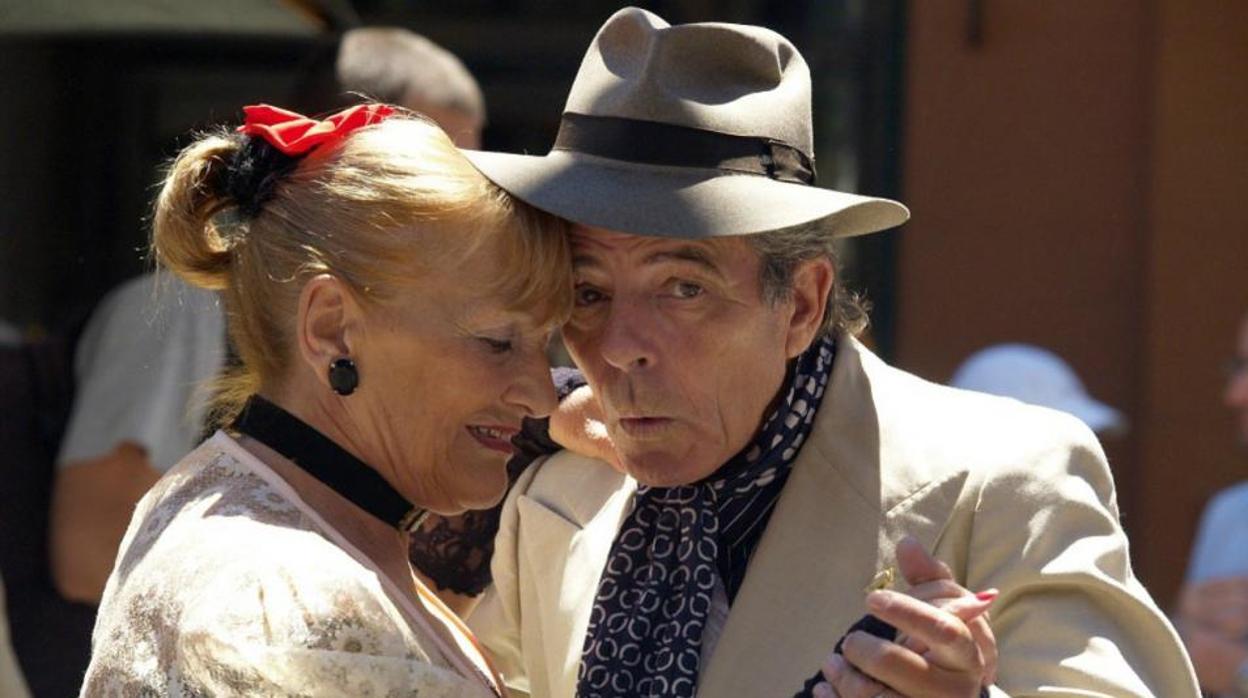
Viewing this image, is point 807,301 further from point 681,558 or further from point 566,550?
point 566,550

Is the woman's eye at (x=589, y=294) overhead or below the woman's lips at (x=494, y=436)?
overhead

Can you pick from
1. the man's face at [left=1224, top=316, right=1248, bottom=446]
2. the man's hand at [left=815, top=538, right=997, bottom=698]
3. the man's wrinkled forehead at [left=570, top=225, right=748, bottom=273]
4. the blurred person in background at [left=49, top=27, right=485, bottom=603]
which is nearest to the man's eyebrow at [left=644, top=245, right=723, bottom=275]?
the man's wrinkled forehead at [left=570, top=225, right=748, bottom=273]

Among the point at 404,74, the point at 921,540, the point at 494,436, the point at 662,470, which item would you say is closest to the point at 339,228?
the point at 494,436

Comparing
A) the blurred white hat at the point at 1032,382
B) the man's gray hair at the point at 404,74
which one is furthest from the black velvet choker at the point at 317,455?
the blurred white hat at the point at 1032,382

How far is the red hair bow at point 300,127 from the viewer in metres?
2.32

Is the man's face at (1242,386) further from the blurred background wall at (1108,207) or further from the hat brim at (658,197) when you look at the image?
the hat brim at (658,197)

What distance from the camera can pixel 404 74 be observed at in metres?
4.23

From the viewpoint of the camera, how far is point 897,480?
101 inches

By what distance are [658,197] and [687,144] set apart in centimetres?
9

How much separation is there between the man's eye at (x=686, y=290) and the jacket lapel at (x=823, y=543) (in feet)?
0.81

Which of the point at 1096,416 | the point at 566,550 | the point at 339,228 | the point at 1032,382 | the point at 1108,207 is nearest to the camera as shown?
the point at 339,228

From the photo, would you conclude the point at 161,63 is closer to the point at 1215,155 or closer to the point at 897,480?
the point at 1215,155

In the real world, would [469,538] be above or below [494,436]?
below

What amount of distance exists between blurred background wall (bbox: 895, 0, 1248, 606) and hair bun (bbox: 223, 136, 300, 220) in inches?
126
